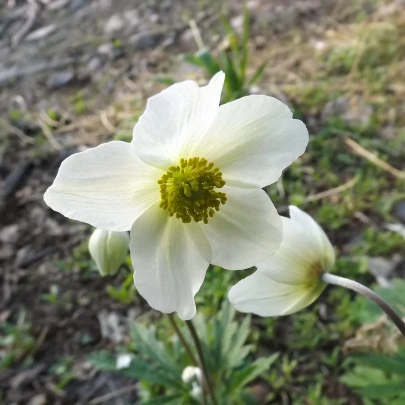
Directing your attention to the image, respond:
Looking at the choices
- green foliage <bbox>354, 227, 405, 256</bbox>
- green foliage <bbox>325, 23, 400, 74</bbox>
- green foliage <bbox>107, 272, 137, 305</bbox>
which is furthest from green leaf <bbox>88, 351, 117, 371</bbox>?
green foliage <bbox>325, 23, 400, 74</bbox>

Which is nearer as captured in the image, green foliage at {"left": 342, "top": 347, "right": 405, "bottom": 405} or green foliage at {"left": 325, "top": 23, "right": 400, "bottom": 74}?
green foliage at {"left": 342, "top": 347, "right": 405, "bottom": 405}

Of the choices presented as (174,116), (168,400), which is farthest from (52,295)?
(174,116)

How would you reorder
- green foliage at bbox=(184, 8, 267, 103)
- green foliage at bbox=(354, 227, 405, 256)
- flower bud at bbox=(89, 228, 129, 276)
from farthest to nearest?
green foliage at bbox=(184, 8, 267, 103) < green foliage at bbox=(354, 227, 405, 256) < flower bud at bbox=(89, 228, 129, 276)

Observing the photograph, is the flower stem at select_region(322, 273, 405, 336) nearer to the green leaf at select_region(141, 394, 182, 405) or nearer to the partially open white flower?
the partially open white flower

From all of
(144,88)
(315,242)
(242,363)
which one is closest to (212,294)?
(242,363)

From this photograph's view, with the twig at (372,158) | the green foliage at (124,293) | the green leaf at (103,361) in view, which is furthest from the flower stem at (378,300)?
the twig at (372,158)

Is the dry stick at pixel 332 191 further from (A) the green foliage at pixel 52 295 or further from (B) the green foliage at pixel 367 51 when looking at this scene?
A: (A) the green foliage at pixel 52 295
